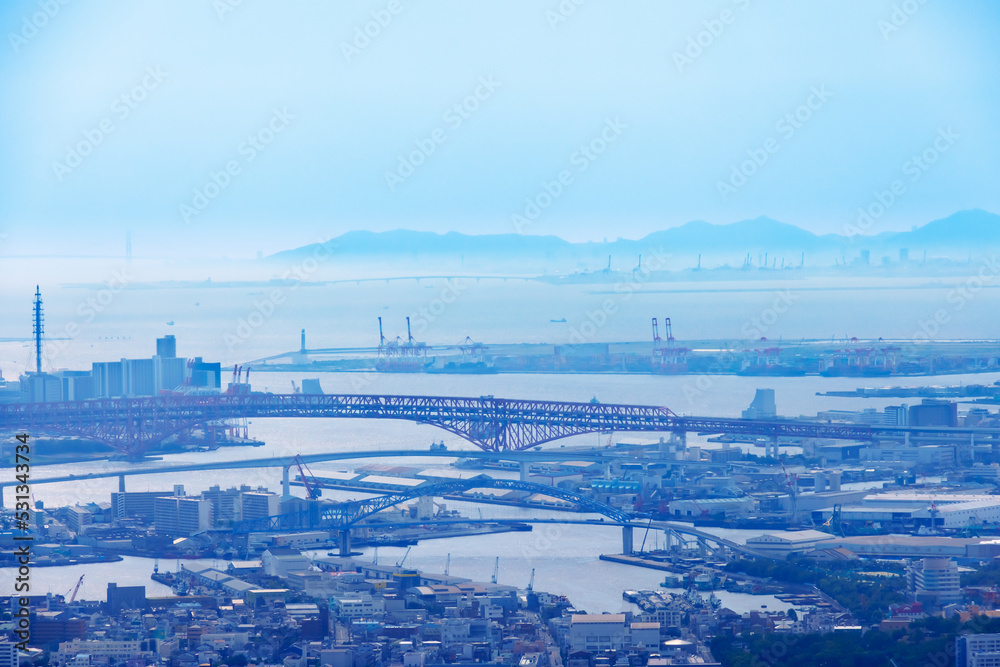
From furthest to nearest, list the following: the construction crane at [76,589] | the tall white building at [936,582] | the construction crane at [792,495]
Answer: the construction crane at [792,495]
the construction crane at [76,589]
the tall white building at [936,582]

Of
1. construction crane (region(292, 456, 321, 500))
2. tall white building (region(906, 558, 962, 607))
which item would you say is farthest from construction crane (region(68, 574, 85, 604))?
tall white building (region(906, 558, 962, 607))

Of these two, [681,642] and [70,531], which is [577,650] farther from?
[70,531]

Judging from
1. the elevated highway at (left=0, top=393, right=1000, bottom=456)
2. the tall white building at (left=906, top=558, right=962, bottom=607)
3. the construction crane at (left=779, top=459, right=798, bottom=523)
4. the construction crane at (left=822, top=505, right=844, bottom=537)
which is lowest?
the tall white building at (left=906, top=558, right=962, bottom=607)

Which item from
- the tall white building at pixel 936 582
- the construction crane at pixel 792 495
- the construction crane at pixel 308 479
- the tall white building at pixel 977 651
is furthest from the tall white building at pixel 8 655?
the construction crane at pixel 792 495

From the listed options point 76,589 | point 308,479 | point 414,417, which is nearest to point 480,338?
point 414,417

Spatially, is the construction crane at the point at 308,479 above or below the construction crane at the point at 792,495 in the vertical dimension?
above

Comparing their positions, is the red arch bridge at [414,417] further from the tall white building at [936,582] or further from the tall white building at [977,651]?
the tall white building at [977,651]

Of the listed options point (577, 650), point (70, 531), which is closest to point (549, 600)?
point (577, 650)

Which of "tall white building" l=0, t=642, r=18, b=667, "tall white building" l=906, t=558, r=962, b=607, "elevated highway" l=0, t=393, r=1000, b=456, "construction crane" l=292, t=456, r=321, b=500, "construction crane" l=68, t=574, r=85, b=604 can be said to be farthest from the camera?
"elevated highway" l=0, t=393, r=1000, b=456

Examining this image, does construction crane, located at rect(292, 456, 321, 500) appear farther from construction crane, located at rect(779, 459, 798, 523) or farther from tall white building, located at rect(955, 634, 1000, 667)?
tall white building, located at rect(955, 634, 1000, 667)
